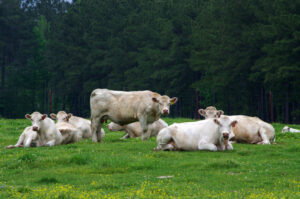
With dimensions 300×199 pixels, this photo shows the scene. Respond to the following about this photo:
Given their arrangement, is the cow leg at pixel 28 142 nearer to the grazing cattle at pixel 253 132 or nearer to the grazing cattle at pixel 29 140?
the grazing cattle at pixel 29 140

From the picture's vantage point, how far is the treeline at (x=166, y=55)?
46.8 meters

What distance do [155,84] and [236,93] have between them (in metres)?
13.8

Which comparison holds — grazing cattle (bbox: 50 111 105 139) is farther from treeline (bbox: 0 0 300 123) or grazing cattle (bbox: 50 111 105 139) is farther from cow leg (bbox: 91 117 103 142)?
treeline (bbox: 0 0 300 123)

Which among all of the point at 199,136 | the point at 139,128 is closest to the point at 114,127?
the point at 139,128

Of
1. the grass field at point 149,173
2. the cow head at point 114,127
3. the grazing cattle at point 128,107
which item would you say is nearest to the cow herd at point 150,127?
the grazing cattle at point 128,107

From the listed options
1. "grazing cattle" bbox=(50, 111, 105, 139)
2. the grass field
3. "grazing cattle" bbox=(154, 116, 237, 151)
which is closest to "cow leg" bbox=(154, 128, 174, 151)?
"grazing cattle" bbox=(154, 116, 237, 151)

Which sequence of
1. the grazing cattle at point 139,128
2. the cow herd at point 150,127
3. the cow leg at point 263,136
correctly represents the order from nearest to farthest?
the cow herd at point 150,127 < the cow leg at point 263,136 < the grazing cattle at point 139,128

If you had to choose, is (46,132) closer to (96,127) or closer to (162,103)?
(96,127)

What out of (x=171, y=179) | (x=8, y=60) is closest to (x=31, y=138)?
(x=171, y=179)

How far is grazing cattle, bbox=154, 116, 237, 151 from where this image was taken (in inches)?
621

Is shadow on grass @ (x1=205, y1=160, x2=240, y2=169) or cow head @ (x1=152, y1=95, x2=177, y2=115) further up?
cow head @ (x1=152, y1=95, x2=177, y2=115)

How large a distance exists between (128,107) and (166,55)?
147ft

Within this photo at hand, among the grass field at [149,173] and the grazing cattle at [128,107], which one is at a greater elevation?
the grazing cattle at [128,107]

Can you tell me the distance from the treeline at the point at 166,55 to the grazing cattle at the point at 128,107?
17.8 metres
